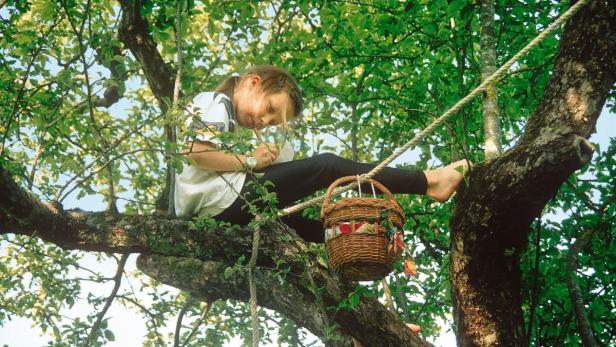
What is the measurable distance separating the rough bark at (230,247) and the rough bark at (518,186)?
0.61 meters

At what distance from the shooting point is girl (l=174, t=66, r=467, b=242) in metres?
2.73

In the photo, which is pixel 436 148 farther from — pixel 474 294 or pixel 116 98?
pixel 116 98

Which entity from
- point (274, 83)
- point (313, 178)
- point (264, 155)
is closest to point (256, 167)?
point (264, 155)

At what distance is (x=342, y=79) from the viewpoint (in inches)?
179

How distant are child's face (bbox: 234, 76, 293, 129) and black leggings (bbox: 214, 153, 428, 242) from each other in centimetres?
44

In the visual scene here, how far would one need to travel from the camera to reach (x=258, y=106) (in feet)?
10.7

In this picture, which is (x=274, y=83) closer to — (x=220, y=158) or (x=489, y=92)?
(x=220, y=158)

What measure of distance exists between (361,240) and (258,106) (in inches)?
53.2

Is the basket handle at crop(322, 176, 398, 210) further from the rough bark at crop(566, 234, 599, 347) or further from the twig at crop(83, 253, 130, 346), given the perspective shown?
the twig at crop(83, 253, 130, 346)

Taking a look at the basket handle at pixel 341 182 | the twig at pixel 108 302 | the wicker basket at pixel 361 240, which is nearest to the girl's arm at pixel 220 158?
the basket handle at pixel 341 182

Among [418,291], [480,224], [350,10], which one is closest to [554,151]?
[480,224]

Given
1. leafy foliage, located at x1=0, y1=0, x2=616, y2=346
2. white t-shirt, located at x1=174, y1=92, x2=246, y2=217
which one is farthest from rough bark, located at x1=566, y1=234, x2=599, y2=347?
white t-shirt, located at x1=174, y1=92, x2=246, y2=217

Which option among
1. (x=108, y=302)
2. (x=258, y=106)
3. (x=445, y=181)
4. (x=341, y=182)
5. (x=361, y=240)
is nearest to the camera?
(x=361, y=240)

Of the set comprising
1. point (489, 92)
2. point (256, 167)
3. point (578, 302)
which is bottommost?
point (578, 302)
